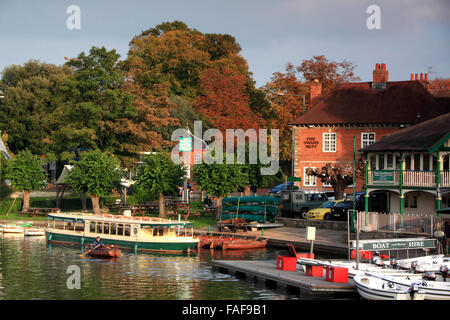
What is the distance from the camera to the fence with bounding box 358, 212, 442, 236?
42969 millimetres

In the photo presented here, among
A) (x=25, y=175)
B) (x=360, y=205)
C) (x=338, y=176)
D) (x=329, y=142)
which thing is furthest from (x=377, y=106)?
(x=25, y=175)

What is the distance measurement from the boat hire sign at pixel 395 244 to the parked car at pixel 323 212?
17.9 metres

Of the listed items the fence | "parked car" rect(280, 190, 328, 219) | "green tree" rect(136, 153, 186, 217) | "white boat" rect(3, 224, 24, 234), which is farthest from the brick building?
"white boat" rect(3, 224, 24, 234)

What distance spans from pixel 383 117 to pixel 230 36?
A: 51006 millimetres

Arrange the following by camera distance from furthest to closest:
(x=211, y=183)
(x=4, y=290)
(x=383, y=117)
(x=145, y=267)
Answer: (x=383, y=117), (x=211, y=183), (x=145, y=267), (x=4, y=290)

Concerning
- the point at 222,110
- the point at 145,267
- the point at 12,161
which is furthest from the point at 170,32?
the point at 145,267

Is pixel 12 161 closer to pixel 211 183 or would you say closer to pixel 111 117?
pixel 111 117

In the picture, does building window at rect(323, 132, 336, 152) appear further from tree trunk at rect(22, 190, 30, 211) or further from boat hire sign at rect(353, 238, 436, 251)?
boat hire sign at rect(353, 238, 436, 251)

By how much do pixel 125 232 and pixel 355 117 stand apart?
29876 mm

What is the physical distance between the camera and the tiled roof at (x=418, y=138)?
46.1 m

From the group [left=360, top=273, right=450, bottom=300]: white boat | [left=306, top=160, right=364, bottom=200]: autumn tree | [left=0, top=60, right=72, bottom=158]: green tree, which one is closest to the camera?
[left=360, top=273, right=450, bottom=300]: white boat

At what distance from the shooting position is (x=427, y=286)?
29.5 m

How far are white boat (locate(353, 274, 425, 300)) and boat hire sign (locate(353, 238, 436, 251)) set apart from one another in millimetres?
4670
